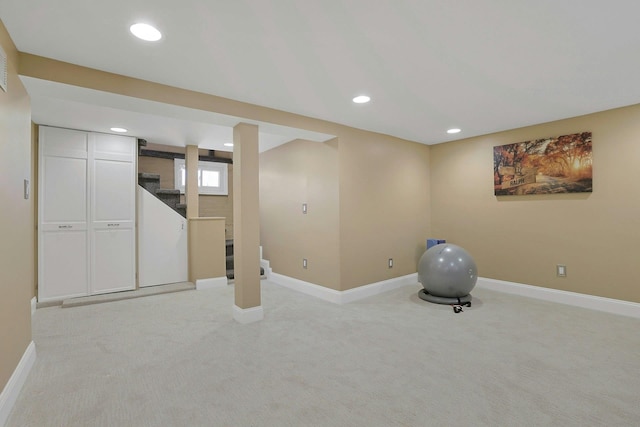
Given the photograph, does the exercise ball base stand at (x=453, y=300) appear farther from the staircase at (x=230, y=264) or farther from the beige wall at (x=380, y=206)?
the staircase at (x=230, y=264)

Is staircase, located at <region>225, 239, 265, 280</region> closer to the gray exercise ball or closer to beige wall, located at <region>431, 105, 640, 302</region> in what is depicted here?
the gray exercise ball

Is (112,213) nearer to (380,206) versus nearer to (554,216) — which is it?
(380,206)

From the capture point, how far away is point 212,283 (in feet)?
16.1

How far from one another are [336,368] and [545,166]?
377cm

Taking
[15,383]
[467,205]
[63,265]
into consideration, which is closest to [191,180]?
[63,265]

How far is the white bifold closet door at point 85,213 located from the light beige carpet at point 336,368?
59 cm

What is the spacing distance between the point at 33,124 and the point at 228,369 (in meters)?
4.05

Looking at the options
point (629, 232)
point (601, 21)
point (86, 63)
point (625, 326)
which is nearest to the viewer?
point (601, 21)

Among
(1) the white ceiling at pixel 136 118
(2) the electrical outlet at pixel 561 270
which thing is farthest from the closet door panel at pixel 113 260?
(2) the electrical outlet at pixel 561 270

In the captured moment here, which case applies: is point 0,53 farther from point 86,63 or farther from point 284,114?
point 284,114

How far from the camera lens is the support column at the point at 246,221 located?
132 inches

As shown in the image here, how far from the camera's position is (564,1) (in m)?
1.70

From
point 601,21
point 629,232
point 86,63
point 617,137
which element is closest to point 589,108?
point 617,137

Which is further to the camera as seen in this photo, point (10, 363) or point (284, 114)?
point (284, 114)
